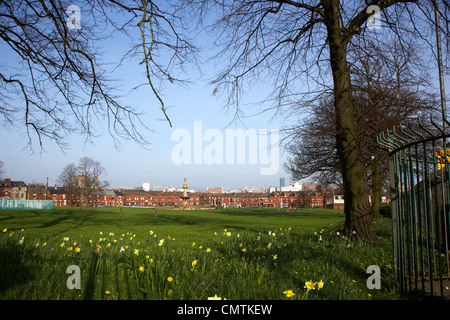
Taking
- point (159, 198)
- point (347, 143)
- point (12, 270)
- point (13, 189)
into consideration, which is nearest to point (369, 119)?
point (347, 143)

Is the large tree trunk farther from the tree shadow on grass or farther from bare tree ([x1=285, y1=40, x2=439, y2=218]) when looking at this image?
the tree shadow on grass

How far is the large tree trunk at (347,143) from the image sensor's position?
7.84 metres

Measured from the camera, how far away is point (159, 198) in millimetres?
124000

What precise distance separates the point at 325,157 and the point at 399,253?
63.8 ft

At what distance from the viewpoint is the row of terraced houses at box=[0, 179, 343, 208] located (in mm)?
96750

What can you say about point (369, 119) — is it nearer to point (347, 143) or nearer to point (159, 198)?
point (347, 143)

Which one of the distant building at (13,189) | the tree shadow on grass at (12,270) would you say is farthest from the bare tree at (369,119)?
the distant building at (13,189)

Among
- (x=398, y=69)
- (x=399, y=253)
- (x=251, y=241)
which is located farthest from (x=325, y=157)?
(x=399, y=253)

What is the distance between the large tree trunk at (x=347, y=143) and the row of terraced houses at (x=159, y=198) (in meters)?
85.6

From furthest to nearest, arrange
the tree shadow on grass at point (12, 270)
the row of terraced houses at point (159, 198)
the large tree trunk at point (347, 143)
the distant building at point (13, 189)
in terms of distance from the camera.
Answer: the row of terraced houses at point (159, 198), the distant building at point (13, 189), the large tree trunk at point (347, 143), the tree shadow on grass at point (12, 270)

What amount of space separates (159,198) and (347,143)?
12073cm

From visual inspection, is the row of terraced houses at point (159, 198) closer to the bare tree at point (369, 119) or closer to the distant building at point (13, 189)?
the distant building at point (13, 189)
